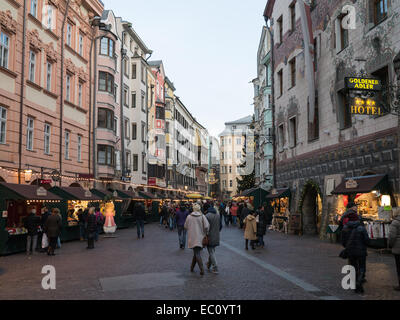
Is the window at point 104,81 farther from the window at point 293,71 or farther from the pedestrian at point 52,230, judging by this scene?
the pedestrian at point 52,230

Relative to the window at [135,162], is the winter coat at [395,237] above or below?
below

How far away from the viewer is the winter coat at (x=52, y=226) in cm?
1675

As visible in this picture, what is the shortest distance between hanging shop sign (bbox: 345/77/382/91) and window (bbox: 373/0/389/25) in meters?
2.67

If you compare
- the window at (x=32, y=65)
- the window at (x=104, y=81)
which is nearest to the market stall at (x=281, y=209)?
the window at (x=32, y=65)

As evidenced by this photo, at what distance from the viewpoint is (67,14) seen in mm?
28203

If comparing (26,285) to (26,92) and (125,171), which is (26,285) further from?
(125,171)

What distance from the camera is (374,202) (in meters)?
17.5

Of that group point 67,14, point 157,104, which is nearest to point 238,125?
point 157,104

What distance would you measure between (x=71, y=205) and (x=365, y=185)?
49.3 feet

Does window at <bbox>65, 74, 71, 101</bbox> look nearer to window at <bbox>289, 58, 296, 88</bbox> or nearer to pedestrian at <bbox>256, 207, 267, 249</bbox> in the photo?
window at <bbox>289, 58, 296, 88</bbox>

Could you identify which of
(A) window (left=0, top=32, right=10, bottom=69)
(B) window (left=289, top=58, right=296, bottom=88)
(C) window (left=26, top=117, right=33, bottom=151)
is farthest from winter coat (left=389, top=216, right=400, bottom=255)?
(B) window (left=289, top=58, right=296, bottom=88)

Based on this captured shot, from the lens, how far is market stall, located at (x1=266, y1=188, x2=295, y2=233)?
27.3 metres

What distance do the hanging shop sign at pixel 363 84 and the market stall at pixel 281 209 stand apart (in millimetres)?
11681
